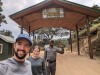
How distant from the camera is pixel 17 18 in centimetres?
1448

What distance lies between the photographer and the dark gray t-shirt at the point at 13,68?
222 centimetres

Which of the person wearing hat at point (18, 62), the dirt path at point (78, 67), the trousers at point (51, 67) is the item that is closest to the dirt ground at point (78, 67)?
the dirt path at point (78, 67)

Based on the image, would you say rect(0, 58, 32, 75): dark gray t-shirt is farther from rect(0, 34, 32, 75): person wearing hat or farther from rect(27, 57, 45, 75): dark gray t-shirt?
rect(27, 57, 45, 75): dark gray t-shirt

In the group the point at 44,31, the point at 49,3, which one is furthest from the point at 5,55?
the point at 44,31

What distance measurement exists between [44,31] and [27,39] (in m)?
49.5

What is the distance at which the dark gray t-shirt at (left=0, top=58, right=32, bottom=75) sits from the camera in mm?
2220

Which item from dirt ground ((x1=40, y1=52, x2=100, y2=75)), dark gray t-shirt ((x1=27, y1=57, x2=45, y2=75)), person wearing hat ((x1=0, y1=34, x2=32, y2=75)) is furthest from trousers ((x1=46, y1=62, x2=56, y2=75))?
person wearing hat ((x1=0, y1=34, x2=32, y2=75))

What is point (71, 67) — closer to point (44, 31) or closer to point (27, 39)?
point (27, 39)

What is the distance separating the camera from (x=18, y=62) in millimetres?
2375

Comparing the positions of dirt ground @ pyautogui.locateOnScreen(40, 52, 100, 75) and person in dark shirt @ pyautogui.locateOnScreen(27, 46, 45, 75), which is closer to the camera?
person in dark shirt @ pyautogui.locateOnScreen(27, 46, 45, 75)

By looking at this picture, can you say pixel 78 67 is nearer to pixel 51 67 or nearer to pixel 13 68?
pixel 51 67

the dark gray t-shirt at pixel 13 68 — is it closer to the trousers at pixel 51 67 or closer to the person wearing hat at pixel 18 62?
the person wearing hat at pixel 18 62

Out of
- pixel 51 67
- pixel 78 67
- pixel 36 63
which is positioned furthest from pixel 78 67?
pixel 36 63

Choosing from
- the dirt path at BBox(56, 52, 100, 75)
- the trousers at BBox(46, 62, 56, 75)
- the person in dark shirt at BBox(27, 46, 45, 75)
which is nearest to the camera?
the person in dark shirt at BBox(27, 46, 45, 75)
